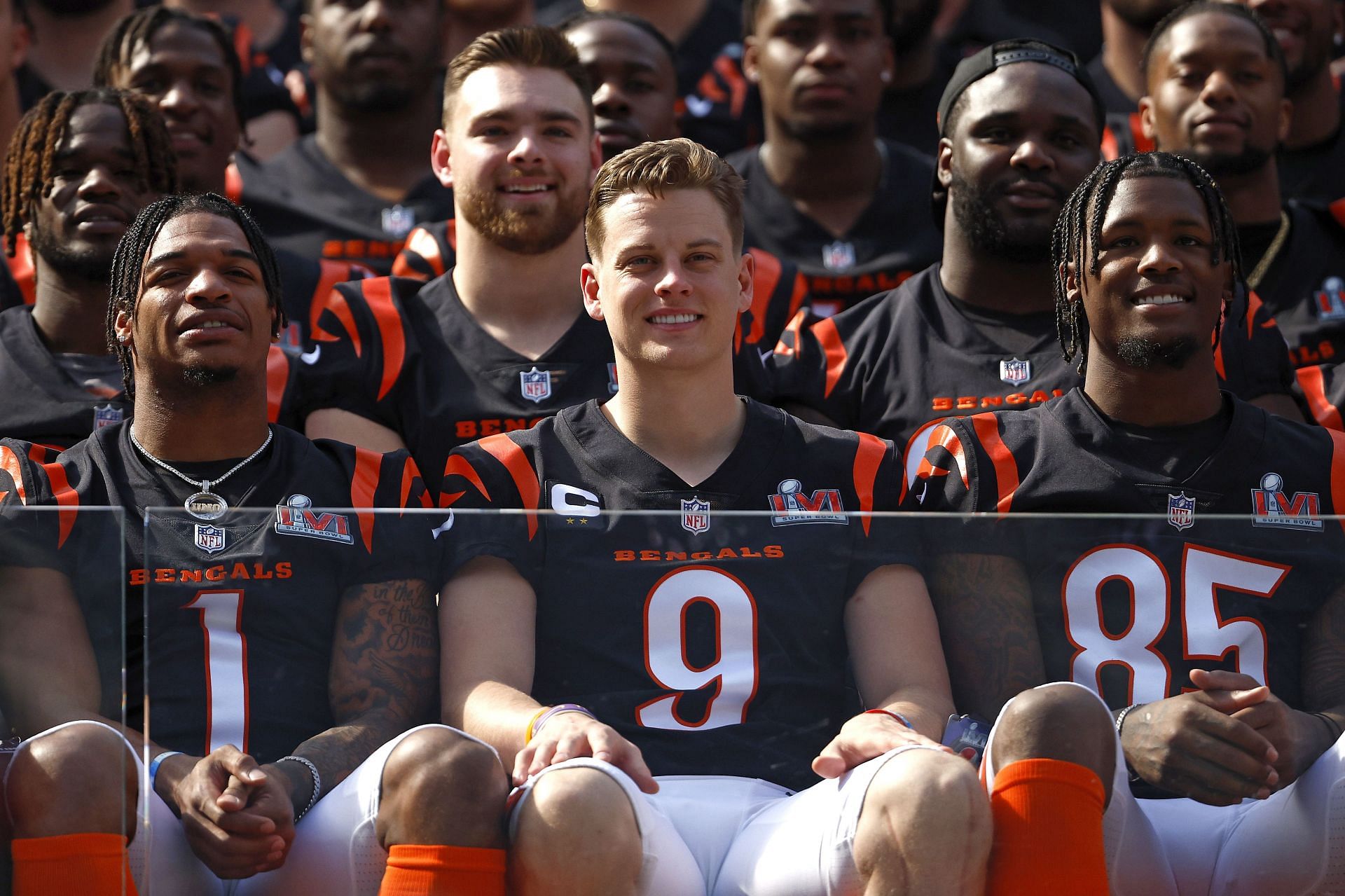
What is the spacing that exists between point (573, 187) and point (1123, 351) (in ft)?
5.04

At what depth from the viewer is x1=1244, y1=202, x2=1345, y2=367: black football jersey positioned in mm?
5277

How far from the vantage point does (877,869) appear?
2775 millimetres

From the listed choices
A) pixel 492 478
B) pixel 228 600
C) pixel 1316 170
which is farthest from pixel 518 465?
pixel 1316 170

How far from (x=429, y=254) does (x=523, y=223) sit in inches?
27.4

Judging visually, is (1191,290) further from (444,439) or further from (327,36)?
(327,36)

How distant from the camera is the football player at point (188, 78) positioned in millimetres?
5543

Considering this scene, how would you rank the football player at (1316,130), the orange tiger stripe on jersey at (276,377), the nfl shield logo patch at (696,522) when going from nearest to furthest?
1. the nfl shield logo patch at (696,522)
2. the orange tiger stripe on jersey at (276,377)
3. the football player at (1316,130)

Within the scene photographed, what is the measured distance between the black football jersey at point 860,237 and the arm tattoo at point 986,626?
8.13 feet

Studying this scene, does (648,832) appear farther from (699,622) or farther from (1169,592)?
(1169,592)

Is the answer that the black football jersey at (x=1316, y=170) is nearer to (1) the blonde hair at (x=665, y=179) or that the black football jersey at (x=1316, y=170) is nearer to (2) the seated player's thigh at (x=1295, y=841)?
(1) the blonde hair at (x=665, y=179)

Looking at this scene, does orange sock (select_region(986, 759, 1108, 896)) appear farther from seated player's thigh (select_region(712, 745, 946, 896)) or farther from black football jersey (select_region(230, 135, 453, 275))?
black football jersey (select_region(230, 135, 453, 275))

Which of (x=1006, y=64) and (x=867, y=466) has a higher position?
(x=1006, y=64)

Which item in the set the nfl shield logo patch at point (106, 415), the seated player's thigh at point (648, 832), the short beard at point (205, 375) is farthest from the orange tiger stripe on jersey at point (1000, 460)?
the nfl shield logo patch at point (106, 415)

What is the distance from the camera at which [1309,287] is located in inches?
212
